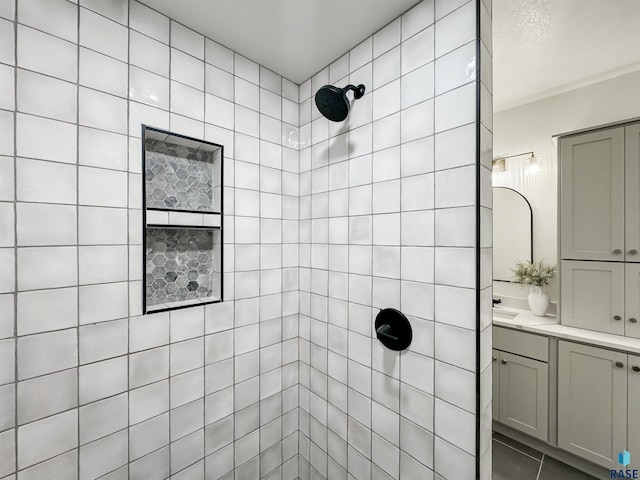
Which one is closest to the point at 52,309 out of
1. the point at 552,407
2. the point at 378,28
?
the point at 378,28

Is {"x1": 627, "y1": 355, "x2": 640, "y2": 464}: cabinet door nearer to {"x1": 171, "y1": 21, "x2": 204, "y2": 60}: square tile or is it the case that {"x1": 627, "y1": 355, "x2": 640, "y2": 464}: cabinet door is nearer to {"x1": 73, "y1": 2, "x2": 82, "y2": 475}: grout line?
{"x1": 73, "y1": 2, "x2": 82, "y2": 475}: grout line

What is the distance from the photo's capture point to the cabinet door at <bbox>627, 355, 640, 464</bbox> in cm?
147

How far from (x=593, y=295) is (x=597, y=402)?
0.63m

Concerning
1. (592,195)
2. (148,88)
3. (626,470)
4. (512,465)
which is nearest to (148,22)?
(148,88)

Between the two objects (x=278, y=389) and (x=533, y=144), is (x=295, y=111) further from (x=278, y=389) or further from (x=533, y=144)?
(x=533, y=144)

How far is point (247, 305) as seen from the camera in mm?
1345

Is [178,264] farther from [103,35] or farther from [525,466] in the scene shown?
[525,466]

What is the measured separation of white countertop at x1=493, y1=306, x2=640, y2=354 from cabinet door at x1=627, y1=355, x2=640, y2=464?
8 cm

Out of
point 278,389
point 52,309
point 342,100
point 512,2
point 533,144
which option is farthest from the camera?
point 533,144

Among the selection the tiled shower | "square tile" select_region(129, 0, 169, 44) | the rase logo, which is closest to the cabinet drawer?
the rase logo

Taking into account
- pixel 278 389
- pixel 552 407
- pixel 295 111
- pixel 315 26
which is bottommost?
pixel 552 407

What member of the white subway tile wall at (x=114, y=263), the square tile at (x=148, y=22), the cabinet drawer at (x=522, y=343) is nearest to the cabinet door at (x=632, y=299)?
the cabinet drawer at (x=522, y=343)

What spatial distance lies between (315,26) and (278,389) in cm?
177

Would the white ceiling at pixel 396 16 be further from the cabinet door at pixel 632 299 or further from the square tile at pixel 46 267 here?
the cabinet door at pixel 632 299
